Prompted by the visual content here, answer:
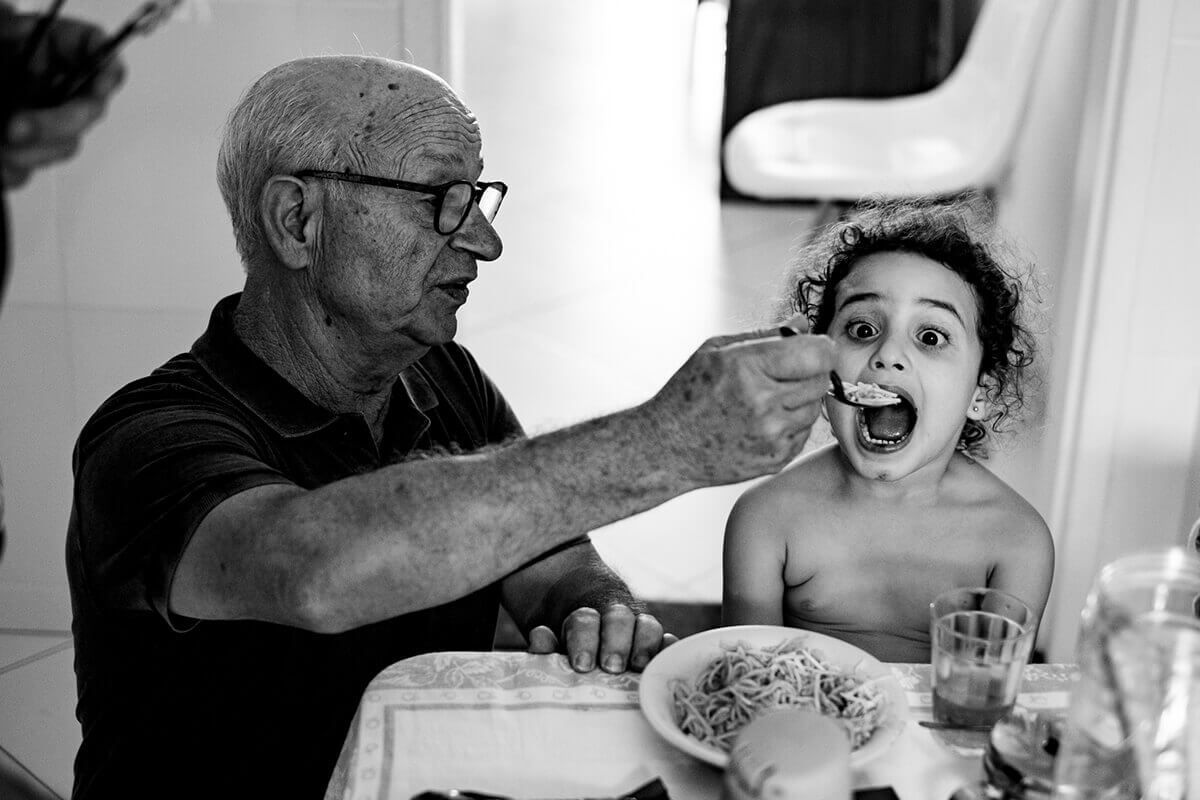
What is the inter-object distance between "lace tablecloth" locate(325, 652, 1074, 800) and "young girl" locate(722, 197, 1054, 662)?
436mm

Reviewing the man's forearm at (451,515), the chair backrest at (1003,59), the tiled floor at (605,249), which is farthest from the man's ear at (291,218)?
the chair backrest at (1003,59)

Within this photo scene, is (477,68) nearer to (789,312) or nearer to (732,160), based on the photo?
(732,160)

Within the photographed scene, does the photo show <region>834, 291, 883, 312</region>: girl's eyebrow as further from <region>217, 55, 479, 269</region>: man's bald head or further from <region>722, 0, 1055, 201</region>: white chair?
<region>722, 0, 1055, 201</region>: white chair

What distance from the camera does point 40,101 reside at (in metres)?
0.77

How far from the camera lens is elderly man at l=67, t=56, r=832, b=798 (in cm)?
115

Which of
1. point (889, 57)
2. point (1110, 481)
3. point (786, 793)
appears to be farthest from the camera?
point (889, 57)

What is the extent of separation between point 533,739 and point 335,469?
1.89 feet

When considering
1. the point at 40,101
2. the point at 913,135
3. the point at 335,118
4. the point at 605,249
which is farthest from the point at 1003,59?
the point at 40,101

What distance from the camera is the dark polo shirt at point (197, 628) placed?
1300 millimetres

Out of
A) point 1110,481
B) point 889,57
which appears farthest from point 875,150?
point 1110,481

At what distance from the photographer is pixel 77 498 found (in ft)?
4.68

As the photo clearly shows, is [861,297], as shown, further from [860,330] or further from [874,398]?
[874,398]

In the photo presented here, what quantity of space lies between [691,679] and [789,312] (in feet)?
2.99

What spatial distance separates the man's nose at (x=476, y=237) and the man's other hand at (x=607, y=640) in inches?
22.0
